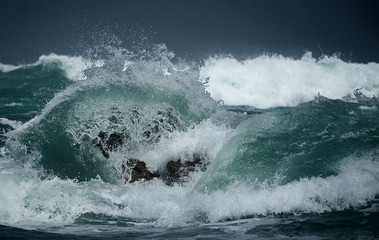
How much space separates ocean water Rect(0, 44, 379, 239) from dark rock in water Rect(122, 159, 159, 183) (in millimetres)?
142

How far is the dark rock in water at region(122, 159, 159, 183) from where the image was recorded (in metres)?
6.59

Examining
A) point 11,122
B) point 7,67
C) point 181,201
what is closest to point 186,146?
point 181,201

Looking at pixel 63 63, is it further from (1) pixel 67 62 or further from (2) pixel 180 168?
(2) pixel 180 168

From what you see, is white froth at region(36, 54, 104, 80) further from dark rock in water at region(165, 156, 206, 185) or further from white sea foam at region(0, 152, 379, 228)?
white sea foam at region(0, 152, 379, 228)

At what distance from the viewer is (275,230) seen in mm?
4000

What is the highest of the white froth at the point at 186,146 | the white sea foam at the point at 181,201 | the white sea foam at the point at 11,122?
the white sea foam at the point at 11,122

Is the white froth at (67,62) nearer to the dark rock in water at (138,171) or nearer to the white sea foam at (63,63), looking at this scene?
the white sea foam at (63,63)

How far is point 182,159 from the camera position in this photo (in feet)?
23.0

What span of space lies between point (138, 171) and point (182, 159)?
3.05 ft

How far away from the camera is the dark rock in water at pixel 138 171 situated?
21.6 ft

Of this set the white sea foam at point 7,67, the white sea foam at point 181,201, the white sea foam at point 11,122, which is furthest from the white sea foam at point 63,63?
the white sea foam at point 181,201

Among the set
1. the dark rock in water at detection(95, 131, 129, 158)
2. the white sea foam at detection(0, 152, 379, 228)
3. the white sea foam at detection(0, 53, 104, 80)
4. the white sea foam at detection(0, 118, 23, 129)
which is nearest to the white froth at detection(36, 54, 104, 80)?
the white sea foam at detection(0, 53, 104, 80)

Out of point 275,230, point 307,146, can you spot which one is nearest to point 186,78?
point 307,146

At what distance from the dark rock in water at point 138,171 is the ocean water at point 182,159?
0.47 feet
